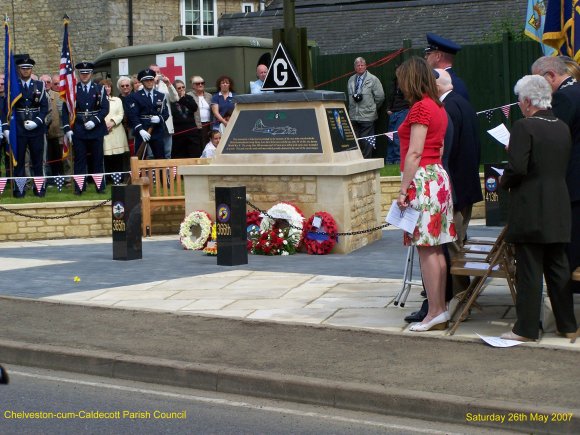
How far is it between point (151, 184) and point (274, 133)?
2918 mm

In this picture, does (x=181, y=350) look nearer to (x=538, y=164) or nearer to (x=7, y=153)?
(x=538, y=164)

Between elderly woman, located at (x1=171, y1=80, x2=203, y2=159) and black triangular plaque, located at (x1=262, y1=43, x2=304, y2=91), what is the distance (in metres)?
5.73

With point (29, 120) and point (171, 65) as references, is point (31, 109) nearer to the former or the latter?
point (29, 120)

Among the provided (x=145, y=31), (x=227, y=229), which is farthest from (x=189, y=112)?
(x=145, y=31)

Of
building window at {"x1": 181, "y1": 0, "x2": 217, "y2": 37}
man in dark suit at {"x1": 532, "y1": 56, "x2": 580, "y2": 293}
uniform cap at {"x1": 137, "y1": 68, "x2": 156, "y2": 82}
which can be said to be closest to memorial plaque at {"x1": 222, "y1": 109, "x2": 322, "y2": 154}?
uniform cap at {"x1": 137, "y1": 68, "x2": 156, "y2": 82}

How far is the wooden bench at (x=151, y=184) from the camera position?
17.2m

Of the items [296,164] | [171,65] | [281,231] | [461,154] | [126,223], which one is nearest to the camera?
[461,154]

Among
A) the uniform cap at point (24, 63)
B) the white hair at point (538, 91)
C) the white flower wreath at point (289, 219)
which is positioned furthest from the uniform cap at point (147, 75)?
the white hair at point (538, 91)

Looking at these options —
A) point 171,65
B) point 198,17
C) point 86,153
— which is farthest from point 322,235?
point 198,17

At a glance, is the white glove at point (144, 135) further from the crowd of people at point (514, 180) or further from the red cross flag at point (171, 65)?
the crowd of people at point (514, 180)

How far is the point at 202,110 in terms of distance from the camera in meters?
21.3

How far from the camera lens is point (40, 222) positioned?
17.7m

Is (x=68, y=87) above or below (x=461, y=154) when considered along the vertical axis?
above

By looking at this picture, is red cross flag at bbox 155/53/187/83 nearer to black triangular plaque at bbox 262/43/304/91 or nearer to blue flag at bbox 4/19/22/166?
blue flag at bbox 4/19/22/166
